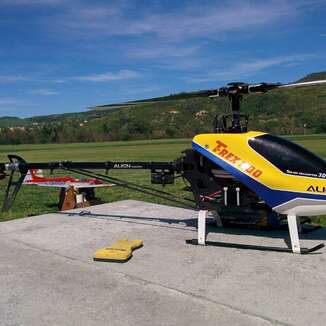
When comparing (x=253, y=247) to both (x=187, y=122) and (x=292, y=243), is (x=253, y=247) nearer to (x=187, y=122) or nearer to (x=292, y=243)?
(x=292, y=243)

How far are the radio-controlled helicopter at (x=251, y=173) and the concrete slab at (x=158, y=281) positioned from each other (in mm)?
611

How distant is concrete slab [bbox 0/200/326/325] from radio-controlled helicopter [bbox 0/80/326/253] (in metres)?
0.61

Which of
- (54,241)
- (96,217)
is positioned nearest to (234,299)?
(54,241)

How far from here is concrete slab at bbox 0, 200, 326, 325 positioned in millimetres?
4500

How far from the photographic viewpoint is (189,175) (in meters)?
7.69

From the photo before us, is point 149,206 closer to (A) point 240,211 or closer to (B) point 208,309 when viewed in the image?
(A) point 240,211

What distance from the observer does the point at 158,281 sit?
5473mm

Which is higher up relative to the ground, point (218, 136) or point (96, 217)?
point (218, 136)

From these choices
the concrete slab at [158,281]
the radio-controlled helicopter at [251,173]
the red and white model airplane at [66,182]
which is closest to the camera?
the concrete slab at [158,281]

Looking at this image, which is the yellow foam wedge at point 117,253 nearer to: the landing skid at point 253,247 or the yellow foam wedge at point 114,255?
the yellow foam wedge at point 114,255

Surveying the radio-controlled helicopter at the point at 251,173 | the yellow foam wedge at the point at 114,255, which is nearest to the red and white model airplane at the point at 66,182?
the radio-controlled helicopter at the point at 251,173

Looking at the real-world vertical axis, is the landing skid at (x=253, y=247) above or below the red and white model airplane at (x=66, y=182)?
below

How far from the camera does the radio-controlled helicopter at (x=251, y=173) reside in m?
6.63

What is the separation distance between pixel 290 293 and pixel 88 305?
2357 millimetres
